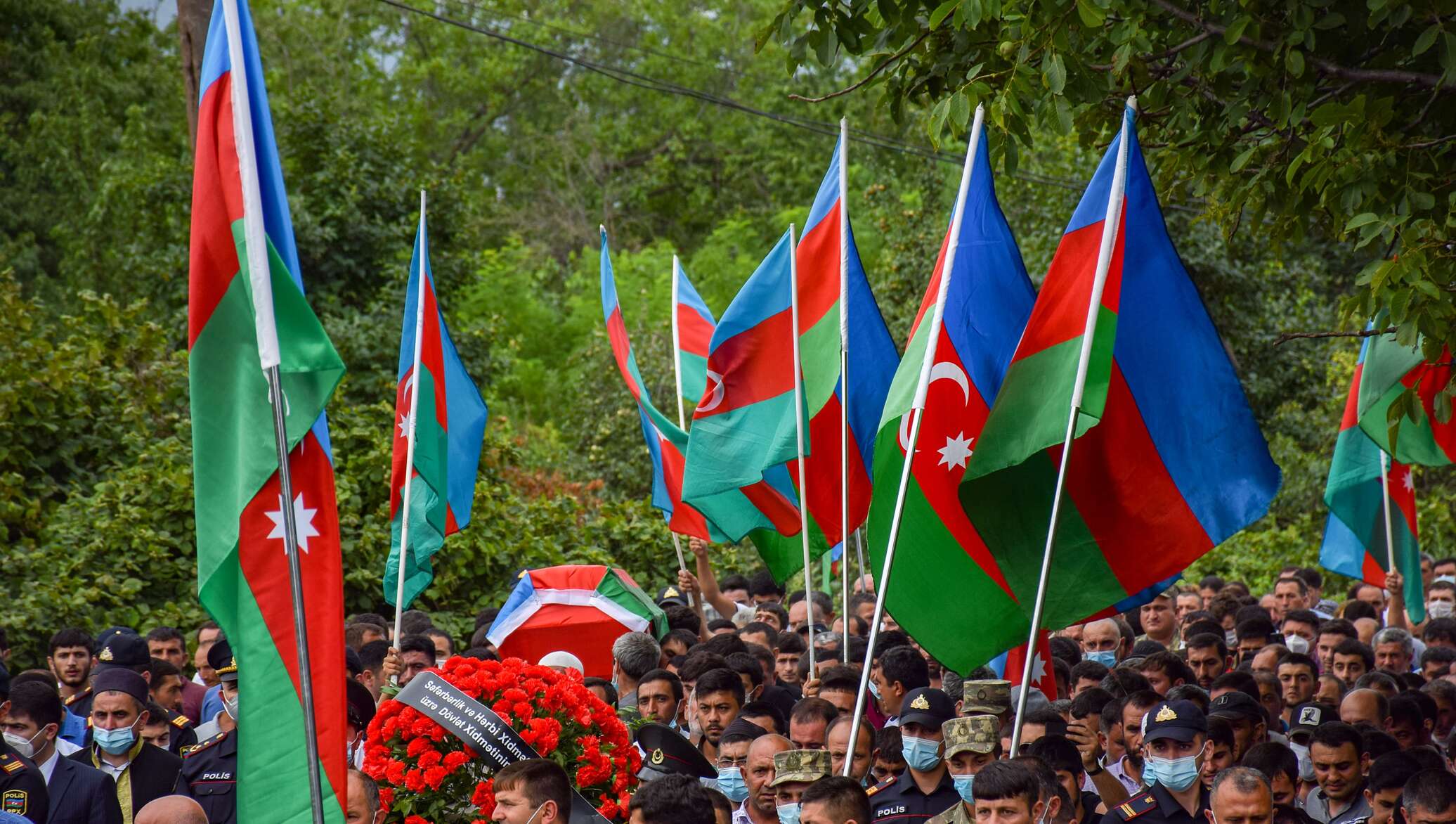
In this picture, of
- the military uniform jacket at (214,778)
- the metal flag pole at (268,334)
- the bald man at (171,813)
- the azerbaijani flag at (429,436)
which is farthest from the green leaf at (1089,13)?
the military uniform jacket at (214,778)

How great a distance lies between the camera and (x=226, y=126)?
554 centimetres

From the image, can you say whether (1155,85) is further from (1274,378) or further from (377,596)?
(1274,378)

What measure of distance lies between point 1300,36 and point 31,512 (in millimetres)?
11288

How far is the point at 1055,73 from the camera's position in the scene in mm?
6191

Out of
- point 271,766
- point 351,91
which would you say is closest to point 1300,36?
point 271,766

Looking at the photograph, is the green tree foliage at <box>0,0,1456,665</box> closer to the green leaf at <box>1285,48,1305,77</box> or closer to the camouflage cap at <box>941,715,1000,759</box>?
the green leaf at <box>1285,48,1305,77</box>

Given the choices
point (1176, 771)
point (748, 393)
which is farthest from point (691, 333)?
point (1176, 771)

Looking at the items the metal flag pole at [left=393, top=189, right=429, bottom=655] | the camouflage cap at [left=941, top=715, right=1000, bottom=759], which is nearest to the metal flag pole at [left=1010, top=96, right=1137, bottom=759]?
the camouflage cap at [left=941, top=715, right=1000, bottom=759]

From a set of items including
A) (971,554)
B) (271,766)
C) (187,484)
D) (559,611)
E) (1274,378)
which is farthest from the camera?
(1274,378)

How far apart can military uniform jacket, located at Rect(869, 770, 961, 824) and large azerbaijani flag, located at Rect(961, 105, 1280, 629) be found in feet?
3.04

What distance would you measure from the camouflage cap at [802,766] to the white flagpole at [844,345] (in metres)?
1.65

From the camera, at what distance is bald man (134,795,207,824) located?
5.77 meters

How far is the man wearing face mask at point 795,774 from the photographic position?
654cm

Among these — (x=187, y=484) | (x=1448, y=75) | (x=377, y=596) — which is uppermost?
(x=1448, y=75)
